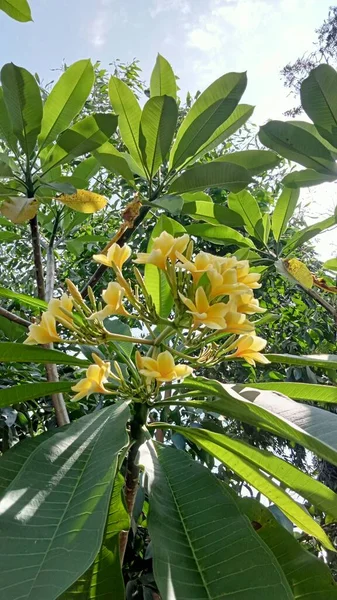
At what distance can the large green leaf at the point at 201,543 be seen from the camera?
1.52 ft

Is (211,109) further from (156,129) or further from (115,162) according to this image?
(115,162)

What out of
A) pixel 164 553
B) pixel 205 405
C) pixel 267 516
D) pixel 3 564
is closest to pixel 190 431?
pixel 205 405

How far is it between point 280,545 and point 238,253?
69 cm

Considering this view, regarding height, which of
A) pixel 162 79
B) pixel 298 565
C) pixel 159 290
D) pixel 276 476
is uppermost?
pixel 162 79

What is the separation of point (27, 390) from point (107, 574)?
0.27 m

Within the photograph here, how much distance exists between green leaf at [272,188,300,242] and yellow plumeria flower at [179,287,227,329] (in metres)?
0.77

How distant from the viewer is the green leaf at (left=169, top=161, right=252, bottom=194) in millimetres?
971

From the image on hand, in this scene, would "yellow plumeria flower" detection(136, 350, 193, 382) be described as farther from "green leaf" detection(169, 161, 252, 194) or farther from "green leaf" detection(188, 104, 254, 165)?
"green leaf" detection(188, 104, 254, 165)

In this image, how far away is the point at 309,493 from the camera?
21.6 inches

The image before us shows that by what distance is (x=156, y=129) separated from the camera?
988mm

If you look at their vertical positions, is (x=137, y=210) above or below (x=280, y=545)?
above

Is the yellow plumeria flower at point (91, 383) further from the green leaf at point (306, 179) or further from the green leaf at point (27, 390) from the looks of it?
the green leaf at point (306, 179)

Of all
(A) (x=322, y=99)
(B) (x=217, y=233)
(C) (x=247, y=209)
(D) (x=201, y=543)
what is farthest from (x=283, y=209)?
(D) (x=201, y=543)

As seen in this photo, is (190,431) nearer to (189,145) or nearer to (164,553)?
(164,553)
